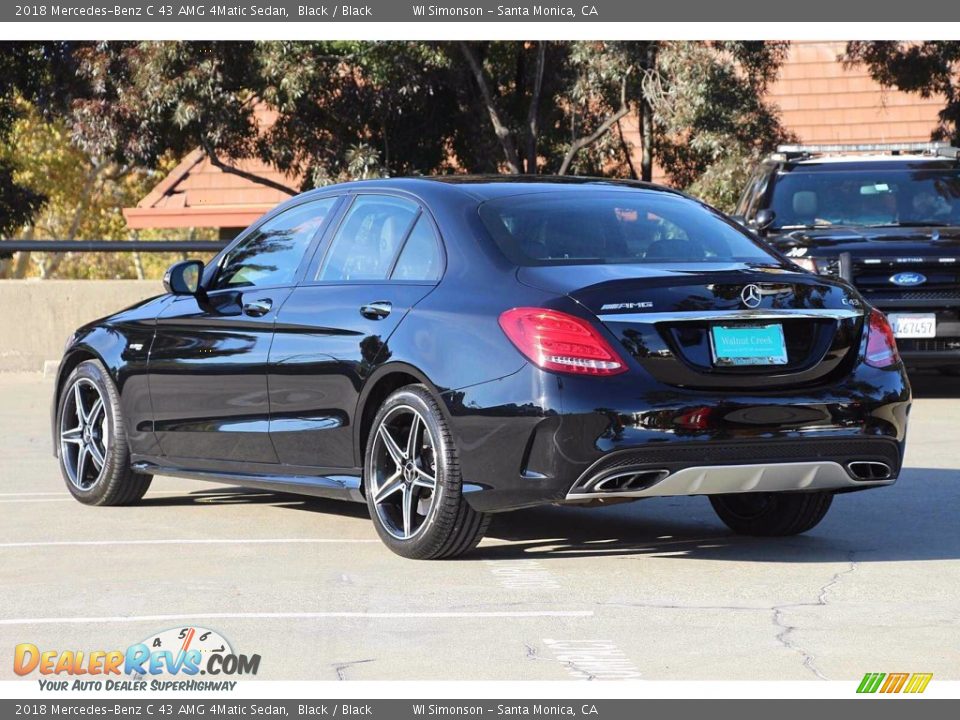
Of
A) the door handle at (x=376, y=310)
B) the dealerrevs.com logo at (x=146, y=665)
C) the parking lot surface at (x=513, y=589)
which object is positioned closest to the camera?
the dealerrevs.com logo at (x=146, y=665)

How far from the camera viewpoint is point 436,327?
25.0 feet

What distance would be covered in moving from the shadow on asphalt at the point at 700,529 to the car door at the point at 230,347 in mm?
839

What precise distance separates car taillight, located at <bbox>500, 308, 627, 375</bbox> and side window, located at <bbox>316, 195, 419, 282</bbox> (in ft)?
3.78

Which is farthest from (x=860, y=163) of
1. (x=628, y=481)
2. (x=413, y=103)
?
(x=413, y=103)

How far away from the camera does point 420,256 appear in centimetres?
804

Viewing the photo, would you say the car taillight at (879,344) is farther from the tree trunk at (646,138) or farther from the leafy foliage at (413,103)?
the tree trunk at (646,138)

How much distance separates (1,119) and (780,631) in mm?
23819

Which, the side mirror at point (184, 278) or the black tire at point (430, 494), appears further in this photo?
the side mirror at point (184, 278)

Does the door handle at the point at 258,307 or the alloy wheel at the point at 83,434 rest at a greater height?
the door handle at the point at 258,307

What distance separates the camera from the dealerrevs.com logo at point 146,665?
562 cm

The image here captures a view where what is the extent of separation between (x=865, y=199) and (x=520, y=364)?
31.4 ft

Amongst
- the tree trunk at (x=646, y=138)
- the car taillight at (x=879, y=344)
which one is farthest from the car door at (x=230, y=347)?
the tree trunk at (x=646, y=138)

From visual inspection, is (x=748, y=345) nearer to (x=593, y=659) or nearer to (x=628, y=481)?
(x=628, y=481)
